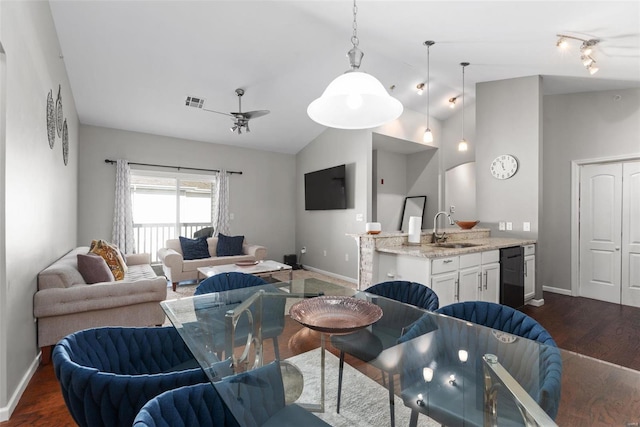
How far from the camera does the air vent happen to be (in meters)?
4.55

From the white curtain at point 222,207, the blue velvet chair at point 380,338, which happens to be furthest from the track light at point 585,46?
the white curtain at point 222,207

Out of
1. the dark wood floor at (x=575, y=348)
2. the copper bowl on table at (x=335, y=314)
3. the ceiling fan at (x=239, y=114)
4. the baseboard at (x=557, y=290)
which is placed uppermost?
the ceiling fan at (x=239, y=114)

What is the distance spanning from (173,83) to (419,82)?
12.4 feet

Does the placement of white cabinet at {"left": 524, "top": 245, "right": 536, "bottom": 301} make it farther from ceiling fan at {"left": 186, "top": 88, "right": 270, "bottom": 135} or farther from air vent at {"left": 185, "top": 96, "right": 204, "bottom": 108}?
air vent at {"left": 185, "top": 96, "right": 204, "bottom": 108}

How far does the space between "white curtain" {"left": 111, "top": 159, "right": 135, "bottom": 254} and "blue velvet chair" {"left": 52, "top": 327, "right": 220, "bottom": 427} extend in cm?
449

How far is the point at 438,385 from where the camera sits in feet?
3.84

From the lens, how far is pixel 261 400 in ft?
3.26

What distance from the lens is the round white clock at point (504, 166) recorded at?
418cm

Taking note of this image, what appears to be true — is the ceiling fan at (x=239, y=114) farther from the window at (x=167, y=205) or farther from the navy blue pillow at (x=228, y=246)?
the navy blue pillow at (x=228, y=246)

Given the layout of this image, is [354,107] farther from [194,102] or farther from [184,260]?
[184,260]

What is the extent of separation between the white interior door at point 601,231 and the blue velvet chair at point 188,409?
5338 mm

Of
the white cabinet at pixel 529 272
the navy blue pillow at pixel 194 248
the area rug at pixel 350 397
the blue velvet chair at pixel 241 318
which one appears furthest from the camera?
the navy blue pillow at pixel 194 248

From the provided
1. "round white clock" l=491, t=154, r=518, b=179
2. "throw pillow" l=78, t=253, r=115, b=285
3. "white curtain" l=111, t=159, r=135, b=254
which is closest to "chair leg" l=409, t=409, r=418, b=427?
"throw pillow" l=78, t=253, r=115, b=285

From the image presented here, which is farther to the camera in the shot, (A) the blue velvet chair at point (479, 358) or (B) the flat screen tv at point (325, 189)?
(B) the flat screen tv at point (325, 189)
